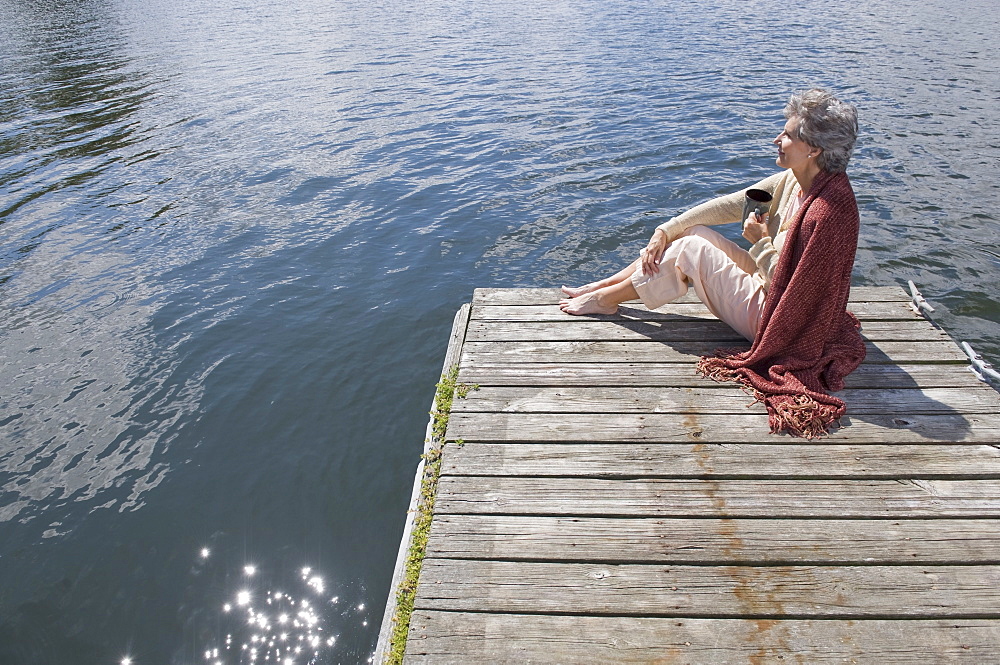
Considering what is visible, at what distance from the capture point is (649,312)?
537 cm

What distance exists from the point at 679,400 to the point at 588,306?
52.3 inches

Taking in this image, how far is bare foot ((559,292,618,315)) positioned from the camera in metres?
5.33

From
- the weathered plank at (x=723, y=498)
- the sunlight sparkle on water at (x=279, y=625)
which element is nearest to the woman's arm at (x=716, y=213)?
the weathered plank at (x=723, y=498)

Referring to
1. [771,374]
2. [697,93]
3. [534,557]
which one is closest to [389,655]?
[534,557]

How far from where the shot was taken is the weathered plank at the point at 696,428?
3854 mm

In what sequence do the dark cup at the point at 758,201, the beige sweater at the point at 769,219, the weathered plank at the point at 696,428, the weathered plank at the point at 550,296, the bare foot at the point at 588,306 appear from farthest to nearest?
the weathered plank at the point at 550,296
the bare foot at the point at 588,306
the beige sweater at the point at 769,219
the dark cup at the point at 758,201
the weathered plank at the point at 696,428

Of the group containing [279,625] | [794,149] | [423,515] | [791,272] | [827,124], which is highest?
[827,124]

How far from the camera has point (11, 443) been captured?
5770mm

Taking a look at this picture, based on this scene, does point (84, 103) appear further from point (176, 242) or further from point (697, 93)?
point (697, 93)

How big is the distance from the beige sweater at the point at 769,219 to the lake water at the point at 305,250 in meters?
2.82

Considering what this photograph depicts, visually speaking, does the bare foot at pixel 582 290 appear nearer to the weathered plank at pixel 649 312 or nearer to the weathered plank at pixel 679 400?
the weathered plank at pixel 649 312

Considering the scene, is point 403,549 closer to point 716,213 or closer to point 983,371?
point 716,213

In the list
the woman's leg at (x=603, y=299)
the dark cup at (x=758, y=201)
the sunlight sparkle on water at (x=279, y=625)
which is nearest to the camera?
the sunlight sparkle on water at (x=279, y=625)

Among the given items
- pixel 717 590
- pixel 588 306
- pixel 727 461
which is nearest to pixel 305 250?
pixel 588 306
